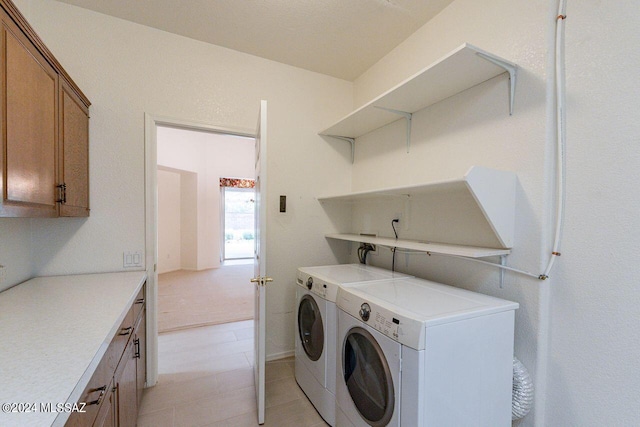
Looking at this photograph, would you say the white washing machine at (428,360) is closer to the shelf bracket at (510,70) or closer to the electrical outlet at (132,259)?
the shelf bracket at (510,70)

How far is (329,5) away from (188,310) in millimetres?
3861

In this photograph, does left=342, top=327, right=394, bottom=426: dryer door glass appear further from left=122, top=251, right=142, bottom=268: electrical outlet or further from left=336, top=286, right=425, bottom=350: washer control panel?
left=122, top=251, right=142, bottom=268: electrical outlet

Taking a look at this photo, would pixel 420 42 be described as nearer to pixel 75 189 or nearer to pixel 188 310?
pixel 75 189

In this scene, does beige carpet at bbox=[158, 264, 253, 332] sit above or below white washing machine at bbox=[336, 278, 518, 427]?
below

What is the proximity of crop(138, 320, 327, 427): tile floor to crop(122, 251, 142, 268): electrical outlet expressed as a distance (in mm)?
976

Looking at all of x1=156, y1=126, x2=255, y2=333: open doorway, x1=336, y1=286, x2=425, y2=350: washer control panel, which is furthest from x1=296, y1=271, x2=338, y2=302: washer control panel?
x1=156, y1=126, x2=255, y2=333: open doorway

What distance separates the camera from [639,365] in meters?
1.02

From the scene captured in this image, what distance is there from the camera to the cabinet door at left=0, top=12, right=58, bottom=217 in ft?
3.37

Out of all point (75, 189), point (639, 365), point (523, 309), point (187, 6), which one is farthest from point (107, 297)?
point (639, 365)

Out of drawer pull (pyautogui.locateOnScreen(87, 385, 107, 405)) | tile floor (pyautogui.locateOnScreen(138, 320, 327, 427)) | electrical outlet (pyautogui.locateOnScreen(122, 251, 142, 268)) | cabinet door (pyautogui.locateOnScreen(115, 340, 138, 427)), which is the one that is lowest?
tile floor (pyautogui.locateOnScreen(138, 320, 327, 427))

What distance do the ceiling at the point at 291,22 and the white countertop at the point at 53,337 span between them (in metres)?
1.96

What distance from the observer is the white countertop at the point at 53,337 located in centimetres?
66

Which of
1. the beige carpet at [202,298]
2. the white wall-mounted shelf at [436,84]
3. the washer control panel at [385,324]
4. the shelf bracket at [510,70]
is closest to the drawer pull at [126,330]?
the washer control panel at [385,324]

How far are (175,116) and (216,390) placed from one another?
2.22m
